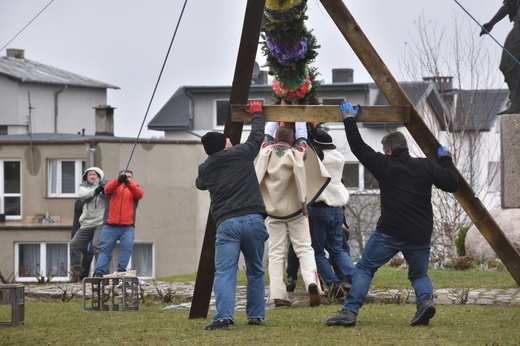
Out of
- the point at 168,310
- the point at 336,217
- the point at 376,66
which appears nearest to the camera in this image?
the point at 376,66

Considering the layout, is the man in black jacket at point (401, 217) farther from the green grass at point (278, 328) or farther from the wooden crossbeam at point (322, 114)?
the wooden crossbeam at point (322, 114)

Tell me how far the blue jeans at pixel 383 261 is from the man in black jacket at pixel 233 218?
873 mm

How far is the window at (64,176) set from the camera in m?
56.1

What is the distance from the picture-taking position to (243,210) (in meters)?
11.3

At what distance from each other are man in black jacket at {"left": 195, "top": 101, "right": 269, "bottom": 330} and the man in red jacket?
6.91m

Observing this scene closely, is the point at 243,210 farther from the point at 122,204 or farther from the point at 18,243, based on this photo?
the point at 18,243

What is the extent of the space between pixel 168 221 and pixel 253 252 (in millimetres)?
42450

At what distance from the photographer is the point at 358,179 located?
6297 centimetres

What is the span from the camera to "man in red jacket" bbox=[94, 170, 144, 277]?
18.4 metres

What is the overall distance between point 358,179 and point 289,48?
1938 inches

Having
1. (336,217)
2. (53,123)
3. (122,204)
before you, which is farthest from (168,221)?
(336,217)

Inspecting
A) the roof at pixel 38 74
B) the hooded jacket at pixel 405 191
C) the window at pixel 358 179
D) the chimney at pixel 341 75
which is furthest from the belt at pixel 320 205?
the roof at pixel 38 74

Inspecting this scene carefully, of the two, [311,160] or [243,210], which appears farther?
[311,160]

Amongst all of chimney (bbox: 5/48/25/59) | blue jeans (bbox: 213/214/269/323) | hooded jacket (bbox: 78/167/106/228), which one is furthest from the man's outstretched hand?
chimney (bbox: 5/48/25/59)
